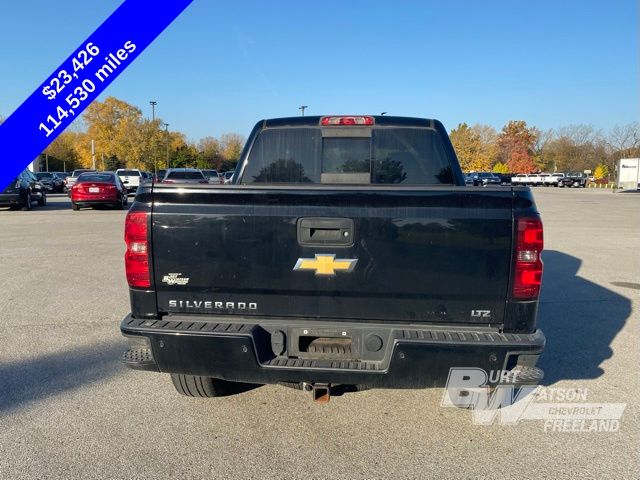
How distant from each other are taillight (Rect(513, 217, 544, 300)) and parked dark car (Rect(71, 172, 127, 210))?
2110cm

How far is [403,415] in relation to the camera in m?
3.68

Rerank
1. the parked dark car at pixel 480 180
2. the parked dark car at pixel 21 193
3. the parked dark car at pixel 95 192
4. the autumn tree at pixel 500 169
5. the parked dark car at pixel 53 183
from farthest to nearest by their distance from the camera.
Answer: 1. the autumn tree at pixel 500 169
2. the parked dark car at pixel 53 183
3. the parked dark car at pixel 95 192
4. the parked dark car at pixel 21 193
5. the parked dark car at pixel 480 180

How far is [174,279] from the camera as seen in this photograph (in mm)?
3080

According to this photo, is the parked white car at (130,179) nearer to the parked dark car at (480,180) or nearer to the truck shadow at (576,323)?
the parked dark car at (480,180)

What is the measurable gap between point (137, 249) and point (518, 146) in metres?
99.3

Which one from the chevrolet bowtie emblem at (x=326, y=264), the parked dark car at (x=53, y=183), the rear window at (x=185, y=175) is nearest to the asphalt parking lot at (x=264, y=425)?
the chevrolet bowtie emblem at (x=326, y=264)

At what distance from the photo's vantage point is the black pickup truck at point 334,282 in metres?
2.86

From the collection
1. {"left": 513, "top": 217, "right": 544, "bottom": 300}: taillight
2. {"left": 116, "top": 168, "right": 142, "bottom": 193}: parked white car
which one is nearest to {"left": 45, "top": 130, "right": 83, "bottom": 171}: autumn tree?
{"left": 116, "top": 168, "right": 142, "bottom": 193}: parked white car

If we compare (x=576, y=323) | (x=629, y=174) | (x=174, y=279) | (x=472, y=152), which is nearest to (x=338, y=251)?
(x=174, y=279)

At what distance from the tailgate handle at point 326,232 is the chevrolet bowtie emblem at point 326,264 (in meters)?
0.09

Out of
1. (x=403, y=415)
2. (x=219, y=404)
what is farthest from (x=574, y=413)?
(x=219, y=404)

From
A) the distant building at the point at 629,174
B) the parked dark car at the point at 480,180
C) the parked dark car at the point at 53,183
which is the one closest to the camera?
the parked dark car at the point at 480,180

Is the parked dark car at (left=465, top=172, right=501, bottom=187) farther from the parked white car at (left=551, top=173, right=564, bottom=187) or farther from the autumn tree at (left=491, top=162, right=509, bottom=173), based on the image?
the autumn tree at (left=491, top=162, right=509, bottom=173)

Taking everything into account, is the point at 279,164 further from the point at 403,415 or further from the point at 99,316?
the point at 99,316
